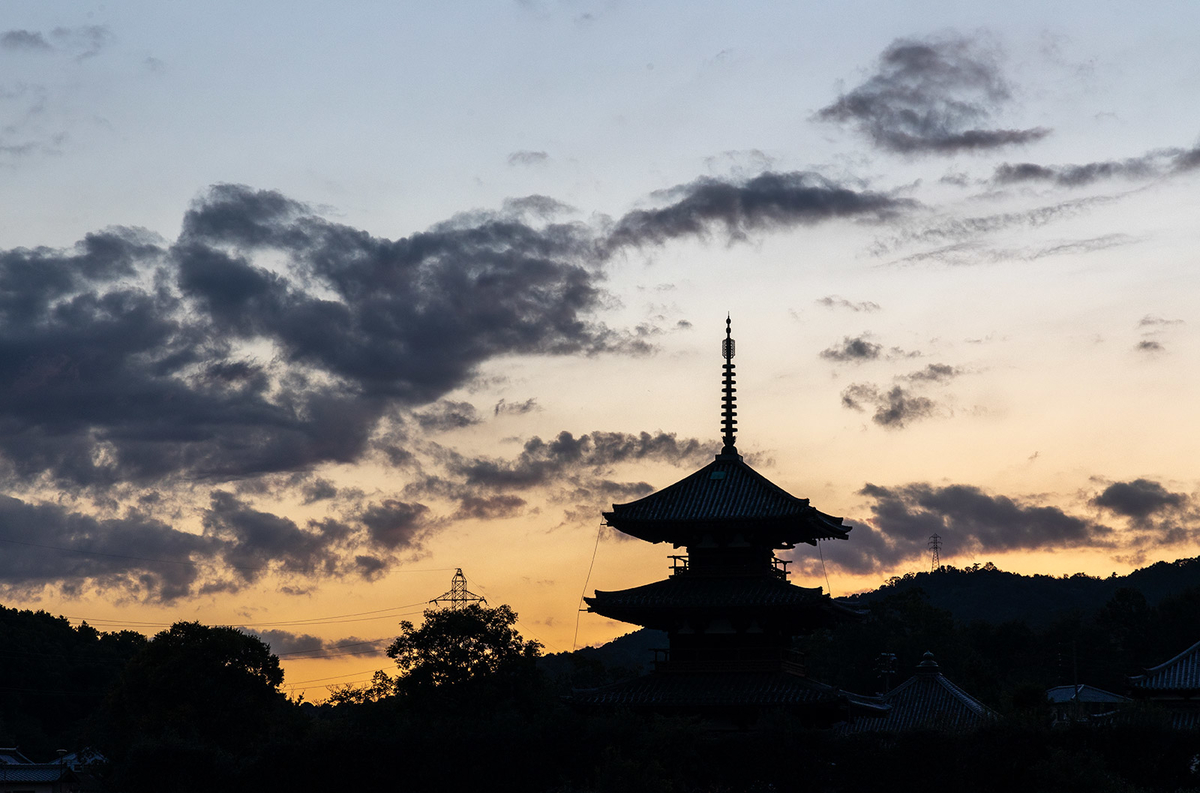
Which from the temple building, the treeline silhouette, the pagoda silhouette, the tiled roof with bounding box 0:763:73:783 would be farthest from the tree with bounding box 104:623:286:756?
the temple building

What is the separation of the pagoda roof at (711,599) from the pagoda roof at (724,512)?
211cm

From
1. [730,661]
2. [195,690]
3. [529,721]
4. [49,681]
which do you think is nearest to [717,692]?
[730,661]

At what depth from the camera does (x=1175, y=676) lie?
71438 mm

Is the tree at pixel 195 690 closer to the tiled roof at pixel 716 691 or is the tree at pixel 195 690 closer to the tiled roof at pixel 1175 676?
the tiled roof at pixel 716 691

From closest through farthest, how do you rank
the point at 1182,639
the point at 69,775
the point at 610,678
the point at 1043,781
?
the point at 1043,781 < the point at 69,775 < the point at 610,678 < the point at 1182,639

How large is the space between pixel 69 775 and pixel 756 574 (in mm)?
68229

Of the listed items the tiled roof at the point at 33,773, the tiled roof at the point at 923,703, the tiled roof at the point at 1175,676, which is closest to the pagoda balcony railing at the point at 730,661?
the tiled roof at the point at 923,703

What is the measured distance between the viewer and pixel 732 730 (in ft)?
163

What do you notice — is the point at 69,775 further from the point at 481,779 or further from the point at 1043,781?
the point at 1043,781

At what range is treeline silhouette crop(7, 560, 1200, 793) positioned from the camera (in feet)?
148

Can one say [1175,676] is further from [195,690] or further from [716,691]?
[195,690]

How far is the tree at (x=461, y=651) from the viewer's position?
8450 centimetres

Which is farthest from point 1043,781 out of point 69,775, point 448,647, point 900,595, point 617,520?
point 900,595

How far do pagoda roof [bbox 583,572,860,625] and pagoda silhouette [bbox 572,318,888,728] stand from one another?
5 centimetres
